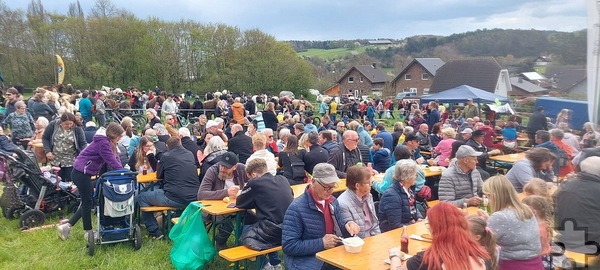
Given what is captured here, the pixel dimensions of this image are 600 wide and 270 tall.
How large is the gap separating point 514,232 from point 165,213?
4512 mm

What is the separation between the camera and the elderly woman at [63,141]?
21.9ft

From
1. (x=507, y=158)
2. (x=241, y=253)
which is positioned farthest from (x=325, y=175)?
(x=507, y=158)

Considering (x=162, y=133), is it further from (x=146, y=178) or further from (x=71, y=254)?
(x=71, y=254)

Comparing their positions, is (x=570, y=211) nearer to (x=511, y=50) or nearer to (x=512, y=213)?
(x=512, y=213)

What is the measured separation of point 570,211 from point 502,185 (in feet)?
2.55

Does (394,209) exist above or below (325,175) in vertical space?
below

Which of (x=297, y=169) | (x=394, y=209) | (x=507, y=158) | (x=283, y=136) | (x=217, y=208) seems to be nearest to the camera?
(x=394, y=209)

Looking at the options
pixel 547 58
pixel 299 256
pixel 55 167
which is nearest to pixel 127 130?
pixel 55 167

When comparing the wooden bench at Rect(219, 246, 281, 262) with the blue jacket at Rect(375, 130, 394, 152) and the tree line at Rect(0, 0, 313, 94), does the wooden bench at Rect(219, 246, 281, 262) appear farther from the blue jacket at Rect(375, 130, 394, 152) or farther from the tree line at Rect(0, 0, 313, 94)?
the tree line at Rect(0, 0, 313, 94)

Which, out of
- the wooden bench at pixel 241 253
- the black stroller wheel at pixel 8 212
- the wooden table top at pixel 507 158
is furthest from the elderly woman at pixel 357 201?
the wooden table top at pixel 507 158

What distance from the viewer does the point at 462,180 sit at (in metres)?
5.08

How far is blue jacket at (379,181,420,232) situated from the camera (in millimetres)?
4340

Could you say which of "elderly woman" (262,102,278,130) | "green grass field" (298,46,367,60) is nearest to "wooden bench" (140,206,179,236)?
"elderly woman" (262,102,278,130)

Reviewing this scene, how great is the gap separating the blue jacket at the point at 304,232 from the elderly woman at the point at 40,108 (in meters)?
9.18
